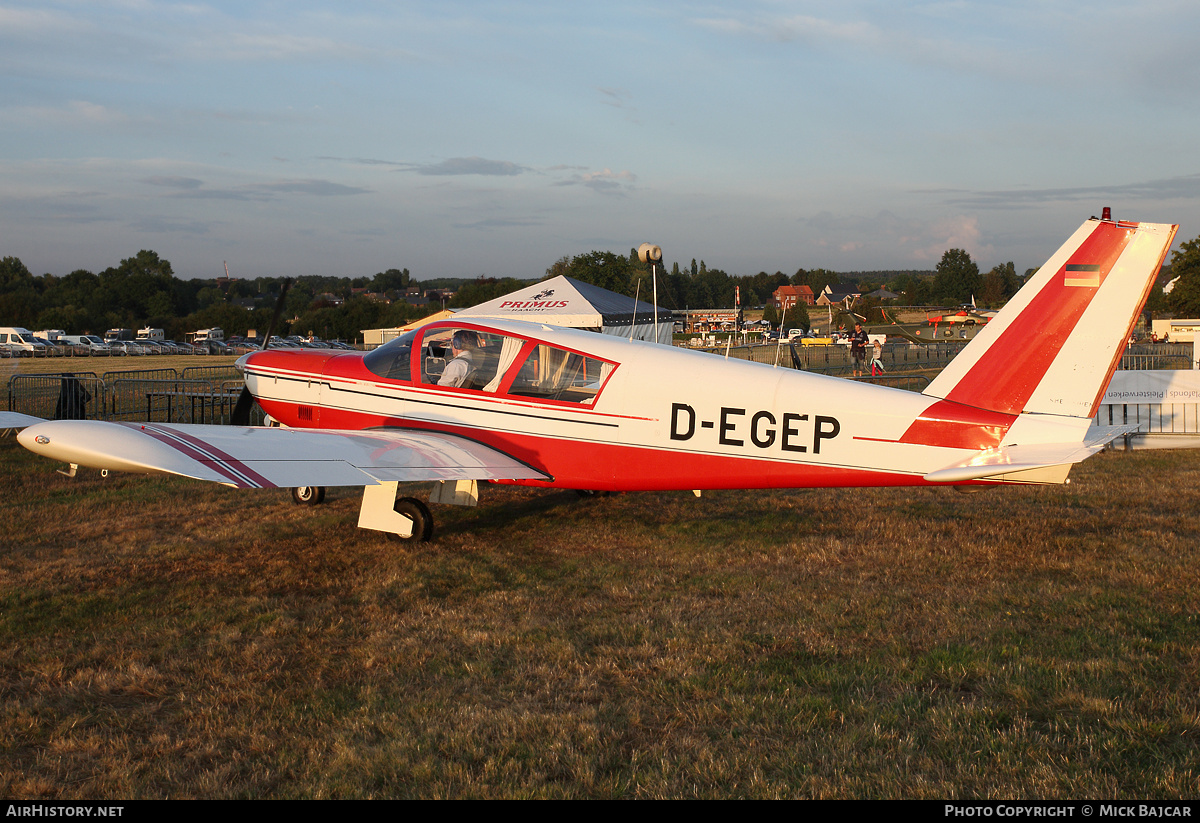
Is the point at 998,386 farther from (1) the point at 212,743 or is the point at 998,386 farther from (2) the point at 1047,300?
(1) the point at 212,743

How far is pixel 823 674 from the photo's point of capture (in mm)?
4414

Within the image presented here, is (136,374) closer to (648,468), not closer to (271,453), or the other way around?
(271,453)

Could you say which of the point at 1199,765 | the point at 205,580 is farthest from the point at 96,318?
the point at 1199,765

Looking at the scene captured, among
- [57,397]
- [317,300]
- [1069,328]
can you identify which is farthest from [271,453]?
[317,300]

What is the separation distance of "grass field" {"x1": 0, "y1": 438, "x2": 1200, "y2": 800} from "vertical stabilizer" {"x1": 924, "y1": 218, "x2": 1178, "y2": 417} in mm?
1395

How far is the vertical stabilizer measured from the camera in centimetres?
589

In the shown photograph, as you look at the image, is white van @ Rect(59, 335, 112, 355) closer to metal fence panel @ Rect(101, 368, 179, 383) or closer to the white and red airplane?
metal fence panel @ Rect(101, 368, 179, 383)

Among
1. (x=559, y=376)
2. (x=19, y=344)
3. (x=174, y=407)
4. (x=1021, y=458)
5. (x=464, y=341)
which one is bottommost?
(x=174, y=407)

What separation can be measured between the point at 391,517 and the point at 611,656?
3.32 meters

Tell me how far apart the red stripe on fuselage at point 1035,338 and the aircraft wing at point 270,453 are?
149 inches

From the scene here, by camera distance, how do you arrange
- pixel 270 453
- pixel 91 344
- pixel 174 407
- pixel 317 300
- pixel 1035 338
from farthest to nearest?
pixel 317 300, pixel 91 344, pixel 174 407, pixel 270 453, pixel 1035 338

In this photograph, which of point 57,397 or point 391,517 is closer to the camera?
point 391,517

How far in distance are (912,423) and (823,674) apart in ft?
8.63

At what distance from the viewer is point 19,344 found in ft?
162
